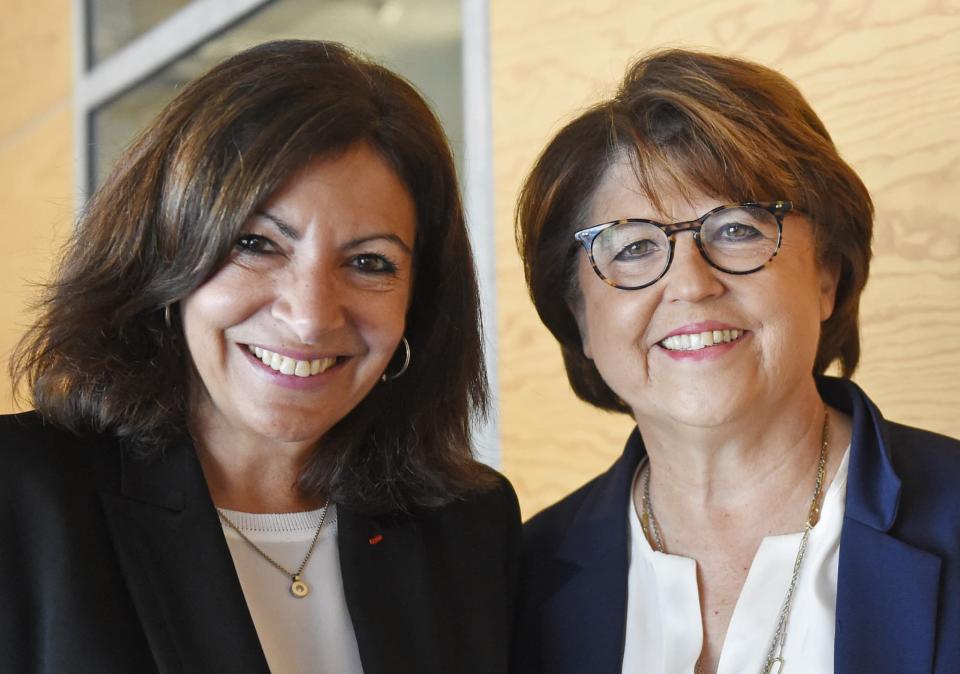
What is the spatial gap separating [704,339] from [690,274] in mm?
115

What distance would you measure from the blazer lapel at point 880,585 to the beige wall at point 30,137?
164 inches

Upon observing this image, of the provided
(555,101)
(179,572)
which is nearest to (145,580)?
(179,572)


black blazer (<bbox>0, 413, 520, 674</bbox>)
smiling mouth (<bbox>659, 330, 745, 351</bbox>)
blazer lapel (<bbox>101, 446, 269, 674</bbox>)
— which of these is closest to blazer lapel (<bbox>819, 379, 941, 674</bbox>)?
smiling mouth (<bbox>659, 330, 745, 351</bbox>)

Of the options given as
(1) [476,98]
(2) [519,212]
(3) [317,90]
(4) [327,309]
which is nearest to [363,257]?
(4) [327,309]

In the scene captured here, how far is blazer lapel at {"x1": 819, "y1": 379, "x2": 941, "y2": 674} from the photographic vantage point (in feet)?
5.79

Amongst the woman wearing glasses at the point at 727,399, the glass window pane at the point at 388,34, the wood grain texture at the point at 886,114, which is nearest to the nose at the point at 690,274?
the woman wearing glasses at the point at 727,399

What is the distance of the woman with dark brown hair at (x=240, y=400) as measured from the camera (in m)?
1.67

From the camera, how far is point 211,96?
1810mm

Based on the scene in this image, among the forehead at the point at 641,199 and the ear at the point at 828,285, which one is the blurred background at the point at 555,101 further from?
A: the forehead at the point at 641,199

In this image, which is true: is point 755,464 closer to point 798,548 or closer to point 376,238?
point 798,548

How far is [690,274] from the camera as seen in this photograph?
1.99m

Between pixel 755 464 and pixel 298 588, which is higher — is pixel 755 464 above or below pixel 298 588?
above

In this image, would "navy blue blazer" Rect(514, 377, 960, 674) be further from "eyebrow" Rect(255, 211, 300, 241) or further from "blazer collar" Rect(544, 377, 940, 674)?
"eyebrow" Rect(255, 211, 300, 241)

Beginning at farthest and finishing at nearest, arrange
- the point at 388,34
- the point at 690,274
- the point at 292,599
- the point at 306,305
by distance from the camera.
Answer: the point at 388,34
the point at 690,274
the point at 292,599
the point at 306,305
